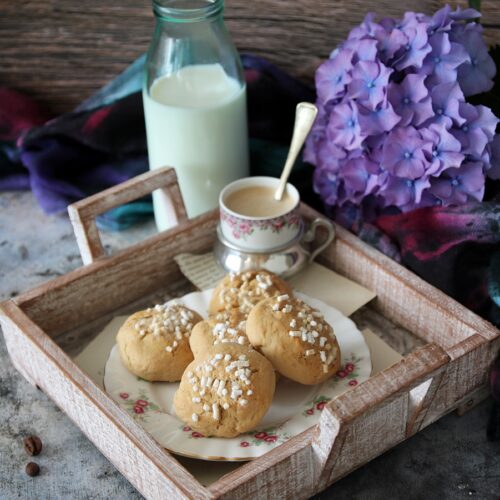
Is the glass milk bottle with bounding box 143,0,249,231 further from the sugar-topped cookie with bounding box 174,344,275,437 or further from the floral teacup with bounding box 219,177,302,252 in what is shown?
the sugar-topped cookie with bounding box 174,344,275,437

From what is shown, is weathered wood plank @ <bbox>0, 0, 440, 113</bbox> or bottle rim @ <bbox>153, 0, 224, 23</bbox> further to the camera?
weathered wood plank @ <bbox>0, 0, 440, 113</bbox>

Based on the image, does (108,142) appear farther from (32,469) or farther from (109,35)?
(32,469)

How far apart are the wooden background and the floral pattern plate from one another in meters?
0.51

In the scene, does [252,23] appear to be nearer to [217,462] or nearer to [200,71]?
[200,71]

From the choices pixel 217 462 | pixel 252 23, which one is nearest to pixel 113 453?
pixel 217 462

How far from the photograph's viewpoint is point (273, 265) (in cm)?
106

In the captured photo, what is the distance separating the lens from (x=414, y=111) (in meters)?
1.04

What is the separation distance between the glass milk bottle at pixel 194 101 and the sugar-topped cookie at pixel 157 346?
23 centimetres

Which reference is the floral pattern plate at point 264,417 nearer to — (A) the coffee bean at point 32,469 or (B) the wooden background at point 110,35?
(A) the coffee bean at point 32,469

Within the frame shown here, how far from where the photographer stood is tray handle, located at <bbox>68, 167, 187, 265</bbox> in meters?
1.01

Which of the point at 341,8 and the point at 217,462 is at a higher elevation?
the point at 341,8

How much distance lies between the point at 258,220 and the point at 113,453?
0.34m

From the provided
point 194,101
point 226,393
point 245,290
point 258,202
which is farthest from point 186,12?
point 226,393

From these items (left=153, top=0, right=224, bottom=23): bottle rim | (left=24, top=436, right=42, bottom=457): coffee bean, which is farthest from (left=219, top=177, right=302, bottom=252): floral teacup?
(left=24, top=436, right=42, bottom=457): coffee bean
